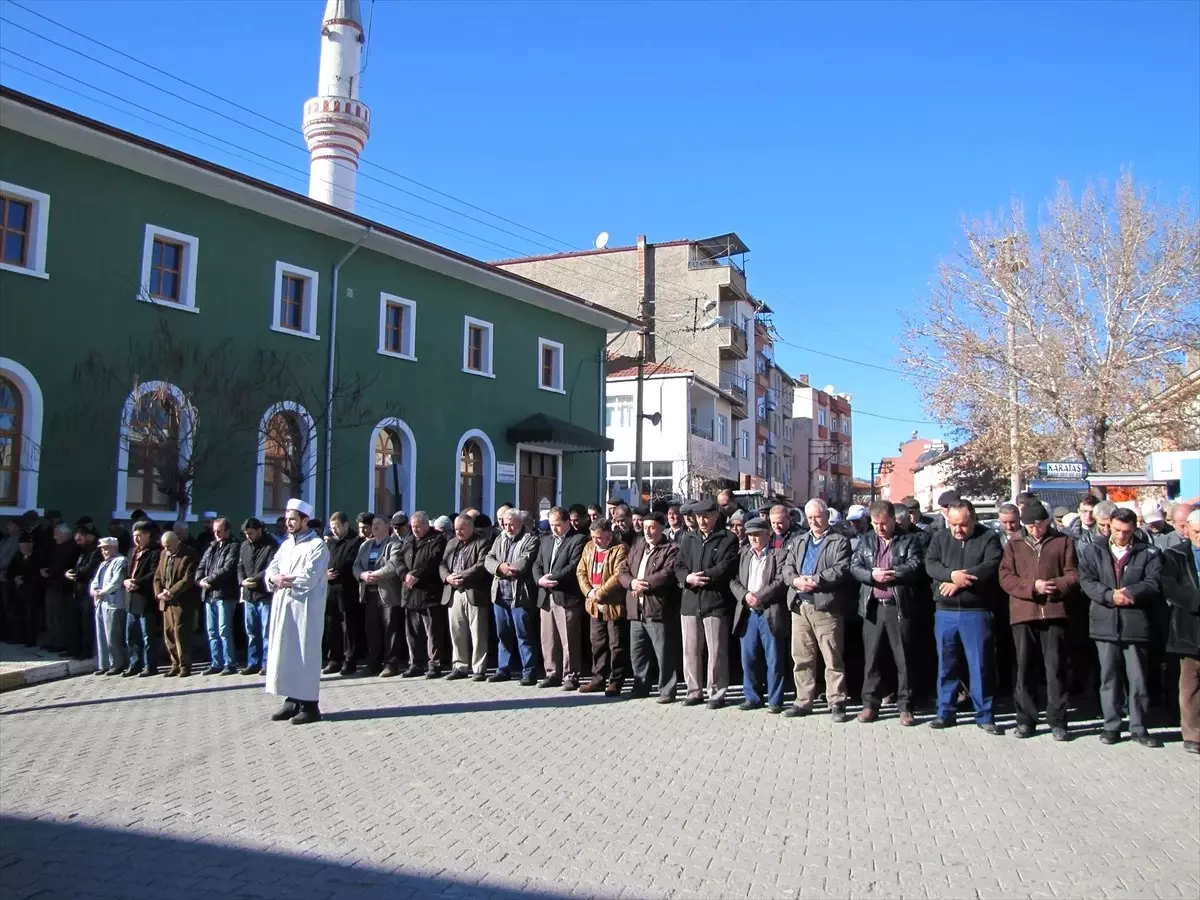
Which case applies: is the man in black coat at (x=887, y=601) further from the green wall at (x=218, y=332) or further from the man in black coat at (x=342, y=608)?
the green wall at (x=218, y=332)

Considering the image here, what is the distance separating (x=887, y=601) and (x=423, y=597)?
522 centimetres

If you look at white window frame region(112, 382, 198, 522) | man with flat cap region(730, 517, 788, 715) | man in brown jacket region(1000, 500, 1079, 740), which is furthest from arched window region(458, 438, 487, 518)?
man in brown jacket region(1000, 500, 1079, 740)

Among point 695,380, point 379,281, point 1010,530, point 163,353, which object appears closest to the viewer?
point 1010,530

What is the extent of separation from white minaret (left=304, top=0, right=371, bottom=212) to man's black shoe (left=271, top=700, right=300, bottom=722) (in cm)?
2794

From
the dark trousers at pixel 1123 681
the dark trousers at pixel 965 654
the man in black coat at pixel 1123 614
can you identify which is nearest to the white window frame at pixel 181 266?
the dark trousers at pixel 965 654

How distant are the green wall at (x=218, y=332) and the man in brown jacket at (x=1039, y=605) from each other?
13.5 m

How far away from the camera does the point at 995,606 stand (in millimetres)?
8438

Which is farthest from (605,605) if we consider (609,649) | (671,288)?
(671,288)

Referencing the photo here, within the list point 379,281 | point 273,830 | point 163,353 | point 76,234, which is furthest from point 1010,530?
point 379,281

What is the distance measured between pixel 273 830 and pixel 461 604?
540 cm

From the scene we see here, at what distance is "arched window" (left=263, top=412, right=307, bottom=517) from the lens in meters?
19.1

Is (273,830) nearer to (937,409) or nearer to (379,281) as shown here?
(379,281)

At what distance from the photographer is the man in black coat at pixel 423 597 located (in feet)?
36.0

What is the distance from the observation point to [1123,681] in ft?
25.5
